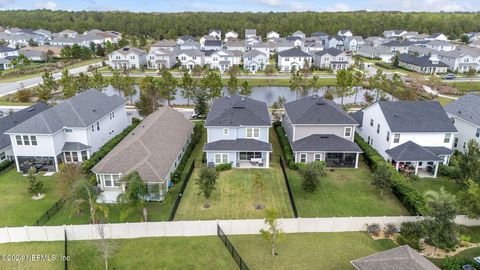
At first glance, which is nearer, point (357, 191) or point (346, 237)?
point (346, 237)

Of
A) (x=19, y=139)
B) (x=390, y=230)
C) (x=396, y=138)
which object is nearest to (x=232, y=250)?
(x=390, y=230)

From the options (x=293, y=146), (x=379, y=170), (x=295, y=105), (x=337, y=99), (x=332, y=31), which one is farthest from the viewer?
(x=332, y=31)

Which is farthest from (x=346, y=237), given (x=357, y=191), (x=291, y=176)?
(x=291, y=176)

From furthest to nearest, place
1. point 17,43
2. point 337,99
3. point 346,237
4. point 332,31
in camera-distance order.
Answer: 1. point 332,31
2. point 17,43
3. point 337,99
4. point 346,237

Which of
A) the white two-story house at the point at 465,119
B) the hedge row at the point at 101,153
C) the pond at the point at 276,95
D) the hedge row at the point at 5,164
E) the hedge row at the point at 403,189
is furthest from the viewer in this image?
the pond at the point at 276,95

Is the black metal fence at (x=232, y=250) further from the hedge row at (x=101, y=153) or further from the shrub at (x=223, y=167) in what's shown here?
the hedge row at (x=101, y=153)

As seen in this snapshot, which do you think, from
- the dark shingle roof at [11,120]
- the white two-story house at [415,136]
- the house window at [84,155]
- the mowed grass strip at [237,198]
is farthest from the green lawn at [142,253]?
the white two-story house at [415,136]

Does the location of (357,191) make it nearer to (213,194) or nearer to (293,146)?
(293,146)

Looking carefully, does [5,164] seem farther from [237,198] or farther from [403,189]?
[403,189]

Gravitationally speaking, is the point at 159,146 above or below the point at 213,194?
above
